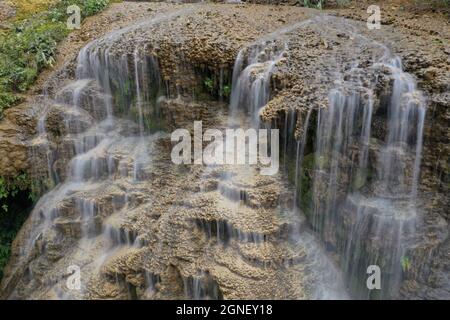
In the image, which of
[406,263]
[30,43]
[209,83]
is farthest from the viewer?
[30,43]

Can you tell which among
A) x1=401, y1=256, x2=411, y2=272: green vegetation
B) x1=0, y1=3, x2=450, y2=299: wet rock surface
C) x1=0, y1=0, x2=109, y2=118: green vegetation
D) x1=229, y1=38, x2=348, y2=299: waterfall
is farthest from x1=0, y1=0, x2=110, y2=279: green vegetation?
x1=401, y1=256, x2=411, y2=272: green vegetation

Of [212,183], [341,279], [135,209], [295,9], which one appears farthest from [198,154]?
[295,9]

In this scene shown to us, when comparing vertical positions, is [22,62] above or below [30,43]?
below

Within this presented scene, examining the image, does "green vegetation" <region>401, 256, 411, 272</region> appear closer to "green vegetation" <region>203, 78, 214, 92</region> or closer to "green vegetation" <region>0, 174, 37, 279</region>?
"green vegetation" <region>203, 78, 214, 92</region>

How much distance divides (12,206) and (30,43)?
4.03 metres

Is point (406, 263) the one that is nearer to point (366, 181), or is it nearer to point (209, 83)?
point (366, 181)

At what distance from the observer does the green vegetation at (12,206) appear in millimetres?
8609

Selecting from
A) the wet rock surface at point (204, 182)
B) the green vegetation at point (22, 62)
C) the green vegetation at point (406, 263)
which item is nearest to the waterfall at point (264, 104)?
the wet rock surface at point (204, 182)

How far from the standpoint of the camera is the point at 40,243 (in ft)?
25.8

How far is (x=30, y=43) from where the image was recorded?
10.1 meters

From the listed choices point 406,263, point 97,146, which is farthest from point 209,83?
point 406,263

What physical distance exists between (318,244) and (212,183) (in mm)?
2049

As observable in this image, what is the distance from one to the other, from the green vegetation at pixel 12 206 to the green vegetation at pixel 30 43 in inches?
63.8

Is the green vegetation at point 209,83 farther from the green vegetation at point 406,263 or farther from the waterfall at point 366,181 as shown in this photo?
the green vegetation at point 406,263
